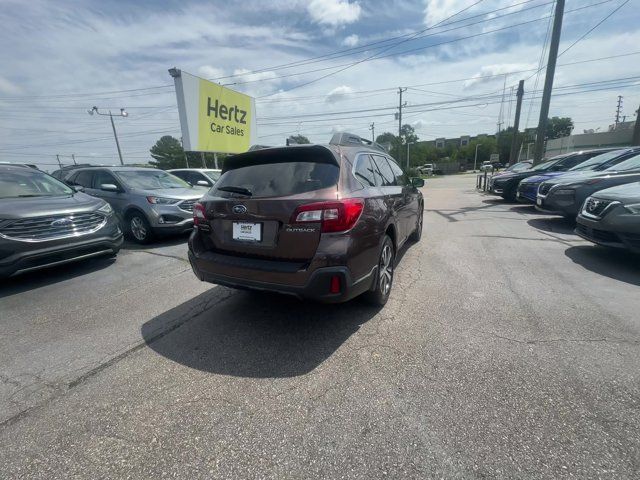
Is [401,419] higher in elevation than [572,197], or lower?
lower

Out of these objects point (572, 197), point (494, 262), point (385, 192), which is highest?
point (385, 192)

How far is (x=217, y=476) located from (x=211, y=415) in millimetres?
431

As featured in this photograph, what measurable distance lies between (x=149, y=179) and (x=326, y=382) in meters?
6.71

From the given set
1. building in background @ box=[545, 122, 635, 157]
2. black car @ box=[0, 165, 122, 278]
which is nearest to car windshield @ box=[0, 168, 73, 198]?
black car @ box=[0, 165, 122, 278]

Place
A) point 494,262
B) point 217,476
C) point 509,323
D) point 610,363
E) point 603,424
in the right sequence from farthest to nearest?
point 494,262 < point 509,323 < point 610,363 < point 603,424 < point 217,476

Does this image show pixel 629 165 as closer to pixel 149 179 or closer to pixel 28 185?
pixel 149 179

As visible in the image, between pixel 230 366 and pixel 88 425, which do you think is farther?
pixel 230 366

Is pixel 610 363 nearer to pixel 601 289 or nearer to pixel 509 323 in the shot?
pixel 509 323

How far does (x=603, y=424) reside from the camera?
1794 millimetres

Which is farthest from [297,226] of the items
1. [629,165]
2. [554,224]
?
[629,165]

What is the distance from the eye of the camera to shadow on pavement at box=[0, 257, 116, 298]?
4.18 m

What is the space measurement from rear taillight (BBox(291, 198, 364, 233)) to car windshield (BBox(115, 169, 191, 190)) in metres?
5.62

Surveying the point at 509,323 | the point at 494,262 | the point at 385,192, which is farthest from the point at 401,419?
the point at 494,262

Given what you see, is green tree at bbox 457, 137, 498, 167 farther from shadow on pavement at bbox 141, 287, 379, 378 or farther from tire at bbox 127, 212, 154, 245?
shadow on pavement at bbox 141, 287, 379, 378
